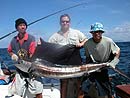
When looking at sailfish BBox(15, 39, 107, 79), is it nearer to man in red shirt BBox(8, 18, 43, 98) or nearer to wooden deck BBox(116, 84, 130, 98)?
man in red shirt BBox(8, 18, 43, 98)

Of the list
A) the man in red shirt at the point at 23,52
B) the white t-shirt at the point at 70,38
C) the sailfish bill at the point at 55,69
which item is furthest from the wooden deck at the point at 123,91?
the man in red shirt at the point at 23,52

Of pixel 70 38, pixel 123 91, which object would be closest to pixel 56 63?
pixel 70 38

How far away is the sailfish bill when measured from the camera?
11.3ft

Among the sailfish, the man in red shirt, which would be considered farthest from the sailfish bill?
the man in red shirt

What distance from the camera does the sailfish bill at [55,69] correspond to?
3.46m

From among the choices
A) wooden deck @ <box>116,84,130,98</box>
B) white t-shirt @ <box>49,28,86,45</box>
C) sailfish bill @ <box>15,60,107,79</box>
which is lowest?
wooden deck @ <box>116,84,130,98</box>

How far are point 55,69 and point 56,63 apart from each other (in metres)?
0.14

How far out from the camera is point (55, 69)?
3.50 meters

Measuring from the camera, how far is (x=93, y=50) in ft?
11.7

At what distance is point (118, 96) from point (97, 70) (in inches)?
29.8

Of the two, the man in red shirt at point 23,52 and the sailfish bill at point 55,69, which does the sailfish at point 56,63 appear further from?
the man in red shirt at point 23,52

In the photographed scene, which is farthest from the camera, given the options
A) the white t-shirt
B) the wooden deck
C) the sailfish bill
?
the white t-shirt

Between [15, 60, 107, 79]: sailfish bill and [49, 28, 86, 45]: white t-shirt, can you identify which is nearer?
[15, 60, 107, 79]: sailfish bill

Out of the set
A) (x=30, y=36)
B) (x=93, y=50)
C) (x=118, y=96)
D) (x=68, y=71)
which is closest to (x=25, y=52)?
(x=30, y=36)
